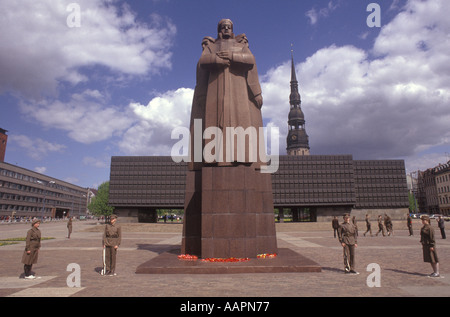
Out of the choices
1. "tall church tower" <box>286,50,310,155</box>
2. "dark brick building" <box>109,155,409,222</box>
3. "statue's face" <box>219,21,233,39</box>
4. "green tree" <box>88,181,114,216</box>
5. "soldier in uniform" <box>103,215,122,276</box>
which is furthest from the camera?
"tall church tower" <box>286,50,310,155</box>

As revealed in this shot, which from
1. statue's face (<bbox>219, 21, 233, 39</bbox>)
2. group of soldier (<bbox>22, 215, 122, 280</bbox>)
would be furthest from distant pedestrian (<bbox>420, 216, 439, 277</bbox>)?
statue's face (<bbox>219, 21, 233, 39</bbox>)

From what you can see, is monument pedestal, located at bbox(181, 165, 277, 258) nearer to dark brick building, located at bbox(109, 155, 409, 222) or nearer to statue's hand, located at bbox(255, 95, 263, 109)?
statue's hand, located at bbox(255, 95, 263, 109)

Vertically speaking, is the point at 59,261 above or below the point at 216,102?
below

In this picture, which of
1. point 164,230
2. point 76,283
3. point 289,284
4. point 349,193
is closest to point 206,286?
point 289,284

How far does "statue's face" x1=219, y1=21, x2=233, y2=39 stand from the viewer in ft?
45.4

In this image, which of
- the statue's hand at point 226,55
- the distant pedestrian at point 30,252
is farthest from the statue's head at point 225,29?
the distant pedestrian at point 30,252

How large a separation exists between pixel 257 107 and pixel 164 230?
31889 millimetres

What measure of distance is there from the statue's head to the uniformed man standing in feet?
32.4

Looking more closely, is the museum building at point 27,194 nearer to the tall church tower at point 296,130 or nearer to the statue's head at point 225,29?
the statue's head at point 225,29

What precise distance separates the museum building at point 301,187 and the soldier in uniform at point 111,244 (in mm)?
54757

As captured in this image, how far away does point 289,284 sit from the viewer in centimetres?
759

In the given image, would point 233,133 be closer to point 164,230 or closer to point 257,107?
point 257,107

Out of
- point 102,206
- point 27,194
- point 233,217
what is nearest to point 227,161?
point 233,217

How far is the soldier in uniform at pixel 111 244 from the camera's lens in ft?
30.1
